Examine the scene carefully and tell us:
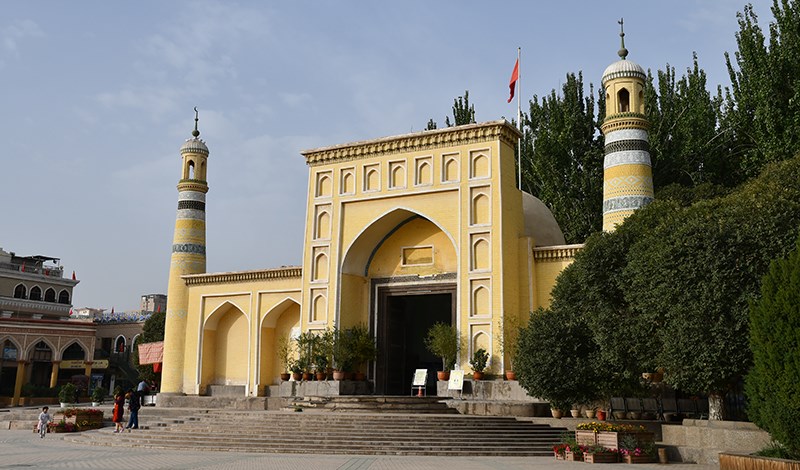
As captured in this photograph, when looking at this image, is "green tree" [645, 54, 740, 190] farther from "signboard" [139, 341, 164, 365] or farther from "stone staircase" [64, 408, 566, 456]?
"signboard" [139, 341, 164, 365]

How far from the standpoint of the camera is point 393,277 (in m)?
19.8

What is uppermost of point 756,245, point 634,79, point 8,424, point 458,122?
point 458,122

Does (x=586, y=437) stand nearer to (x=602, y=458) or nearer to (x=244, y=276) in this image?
(x=602, y=458)

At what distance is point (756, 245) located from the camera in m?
11.3

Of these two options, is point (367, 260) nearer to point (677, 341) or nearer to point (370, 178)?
point (370, 178)

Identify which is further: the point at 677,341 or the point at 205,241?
the point at 205,241

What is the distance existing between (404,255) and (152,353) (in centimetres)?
1159

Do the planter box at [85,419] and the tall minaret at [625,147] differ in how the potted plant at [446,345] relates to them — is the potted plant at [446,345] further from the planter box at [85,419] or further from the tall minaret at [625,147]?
the planter box at [85,419]

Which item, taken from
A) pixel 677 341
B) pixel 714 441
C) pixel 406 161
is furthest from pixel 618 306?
pixel 406 161

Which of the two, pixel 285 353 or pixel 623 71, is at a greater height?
pixel 623 71

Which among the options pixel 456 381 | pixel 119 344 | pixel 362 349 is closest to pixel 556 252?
pixel 456 381

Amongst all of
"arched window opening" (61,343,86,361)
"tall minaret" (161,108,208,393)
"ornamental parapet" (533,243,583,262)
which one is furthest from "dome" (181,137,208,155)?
"arched window opening" (61,343,86,361)

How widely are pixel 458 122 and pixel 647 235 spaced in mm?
20784

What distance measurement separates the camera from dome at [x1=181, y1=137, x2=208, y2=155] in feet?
81.5
